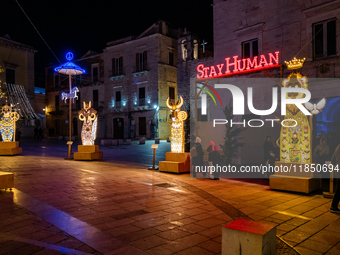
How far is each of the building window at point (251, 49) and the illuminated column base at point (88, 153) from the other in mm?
10123

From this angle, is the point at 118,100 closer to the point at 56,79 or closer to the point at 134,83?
the point at 134,83

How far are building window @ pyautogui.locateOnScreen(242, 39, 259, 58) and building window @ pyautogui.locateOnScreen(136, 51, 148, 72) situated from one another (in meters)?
16.8

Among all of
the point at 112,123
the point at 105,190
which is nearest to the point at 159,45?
the point at 112,123

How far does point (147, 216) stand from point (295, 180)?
429cm

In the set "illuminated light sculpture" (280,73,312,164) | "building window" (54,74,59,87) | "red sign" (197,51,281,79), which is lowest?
"illuminated light sculpture" (280,73,312,164)

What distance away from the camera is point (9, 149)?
16.3m

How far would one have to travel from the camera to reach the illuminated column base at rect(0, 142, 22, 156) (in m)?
16.3

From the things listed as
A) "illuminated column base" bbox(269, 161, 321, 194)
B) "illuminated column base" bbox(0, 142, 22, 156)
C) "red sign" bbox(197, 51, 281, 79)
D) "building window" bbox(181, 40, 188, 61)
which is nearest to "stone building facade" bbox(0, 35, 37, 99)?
"illuminated column base" bbox(0, 142, 22, 156)

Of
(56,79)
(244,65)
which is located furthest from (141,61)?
(244,65)

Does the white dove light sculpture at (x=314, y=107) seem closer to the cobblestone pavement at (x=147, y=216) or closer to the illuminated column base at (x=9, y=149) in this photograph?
the cobblestone pavement at (x=147, y=216)

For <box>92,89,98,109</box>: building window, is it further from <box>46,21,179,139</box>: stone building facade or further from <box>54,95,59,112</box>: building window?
<box>54,95,59,112</box>: building window

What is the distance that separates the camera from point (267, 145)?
10.4 metres

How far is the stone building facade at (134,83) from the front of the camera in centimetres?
3099

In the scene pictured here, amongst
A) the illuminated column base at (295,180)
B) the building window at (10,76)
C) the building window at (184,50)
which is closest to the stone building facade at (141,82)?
the building window at (184,50)
